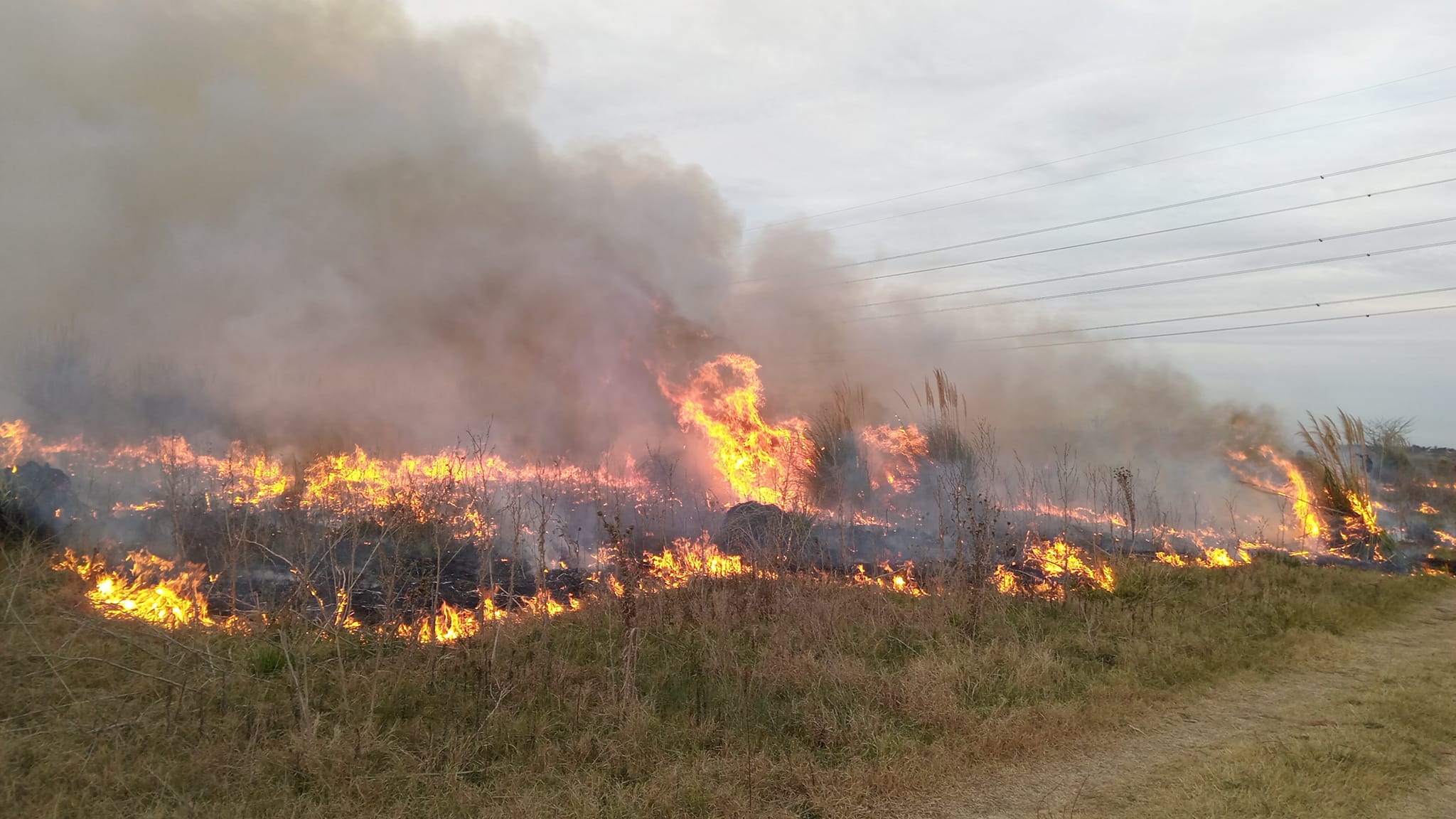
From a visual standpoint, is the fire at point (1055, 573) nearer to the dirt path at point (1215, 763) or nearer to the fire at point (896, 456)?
the dirt path at point (1215, 763)

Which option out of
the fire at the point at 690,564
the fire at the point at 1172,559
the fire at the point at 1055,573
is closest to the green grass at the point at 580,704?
the fire at the point at 690,564

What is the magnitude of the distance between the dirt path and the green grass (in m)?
0.32

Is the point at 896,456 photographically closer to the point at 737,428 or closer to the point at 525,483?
the point at 737,428

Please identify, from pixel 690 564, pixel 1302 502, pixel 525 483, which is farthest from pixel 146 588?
pixel 1302 502

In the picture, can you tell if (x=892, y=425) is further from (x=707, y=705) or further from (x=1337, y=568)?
(x=707, y=705)

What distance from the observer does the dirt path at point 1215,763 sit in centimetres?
549

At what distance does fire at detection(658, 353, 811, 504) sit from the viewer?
21.7 meters

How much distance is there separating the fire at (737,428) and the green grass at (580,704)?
1132 centimetres

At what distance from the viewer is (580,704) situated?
6977 mm

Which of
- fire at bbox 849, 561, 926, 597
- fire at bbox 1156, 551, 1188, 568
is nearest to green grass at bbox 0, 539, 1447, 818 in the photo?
fire at bbox 849, 561, 926, 597

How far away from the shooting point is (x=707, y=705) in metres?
7.30

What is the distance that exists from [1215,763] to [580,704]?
570cm

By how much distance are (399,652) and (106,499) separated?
6.85 metres

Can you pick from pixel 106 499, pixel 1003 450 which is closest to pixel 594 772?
pixel 106 499
